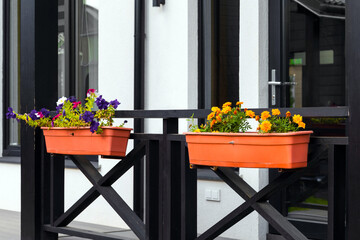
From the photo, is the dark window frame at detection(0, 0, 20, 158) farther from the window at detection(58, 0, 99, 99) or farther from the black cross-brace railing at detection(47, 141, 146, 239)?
the black cross-brace railing at detection(47, 141, 146, 239)

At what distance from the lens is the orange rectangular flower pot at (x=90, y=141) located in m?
3.74

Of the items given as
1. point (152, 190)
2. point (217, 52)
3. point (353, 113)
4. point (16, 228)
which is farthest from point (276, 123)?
point (16, 228)

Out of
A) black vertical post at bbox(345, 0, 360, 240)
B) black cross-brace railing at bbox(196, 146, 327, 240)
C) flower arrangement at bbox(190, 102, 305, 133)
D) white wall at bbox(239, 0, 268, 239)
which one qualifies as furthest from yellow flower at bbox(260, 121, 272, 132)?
white wall at bbox(239, 0, 268, 239)

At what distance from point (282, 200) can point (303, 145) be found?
2.05 metres

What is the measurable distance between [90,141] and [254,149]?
114 centimetres

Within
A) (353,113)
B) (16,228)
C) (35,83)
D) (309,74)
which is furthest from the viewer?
(309,74)

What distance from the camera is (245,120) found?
3141mm

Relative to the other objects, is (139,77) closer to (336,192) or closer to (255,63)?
(255,63)

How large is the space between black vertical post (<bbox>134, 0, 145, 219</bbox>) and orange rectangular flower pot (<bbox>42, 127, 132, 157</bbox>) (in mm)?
1777

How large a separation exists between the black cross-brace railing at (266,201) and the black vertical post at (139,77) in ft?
7.76

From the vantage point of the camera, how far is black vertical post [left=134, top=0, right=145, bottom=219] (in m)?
5.71

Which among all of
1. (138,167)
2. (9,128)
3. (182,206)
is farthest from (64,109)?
(9,128)

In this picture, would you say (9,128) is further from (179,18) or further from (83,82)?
(179,18)

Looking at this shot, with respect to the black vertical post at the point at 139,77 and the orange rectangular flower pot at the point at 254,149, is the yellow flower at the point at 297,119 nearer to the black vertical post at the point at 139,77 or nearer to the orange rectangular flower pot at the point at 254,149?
the orange rectangular flower pot at the point at 254,149
